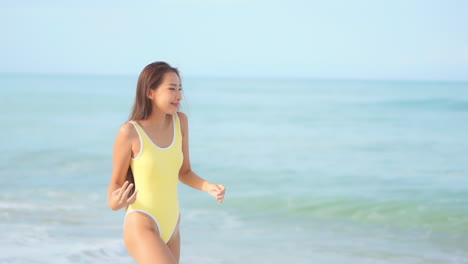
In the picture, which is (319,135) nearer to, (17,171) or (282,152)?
(282,152)

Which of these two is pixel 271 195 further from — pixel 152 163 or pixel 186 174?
pixel 152 163

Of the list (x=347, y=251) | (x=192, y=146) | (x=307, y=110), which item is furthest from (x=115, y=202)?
(x=307, y=110)

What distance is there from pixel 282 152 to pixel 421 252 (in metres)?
8.37

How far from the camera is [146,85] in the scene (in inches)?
115

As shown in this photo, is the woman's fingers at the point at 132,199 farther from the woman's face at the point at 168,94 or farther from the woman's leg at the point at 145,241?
the woman's face at the point at 168,94

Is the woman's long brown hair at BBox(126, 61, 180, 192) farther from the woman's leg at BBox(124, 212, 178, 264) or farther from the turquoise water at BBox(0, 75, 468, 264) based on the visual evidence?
the turquoise water at BBox(0, 75, 468, 264)

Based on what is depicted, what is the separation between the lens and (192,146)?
52.5 feet

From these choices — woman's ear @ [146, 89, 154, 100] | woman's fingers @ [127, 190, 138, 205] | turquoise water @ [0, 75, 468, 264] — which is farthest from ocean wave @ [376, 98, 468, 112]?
woman's fingers @ [127, 190, 138, 205]

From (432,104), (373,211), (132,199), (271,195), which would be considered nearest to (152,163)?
(132,199)

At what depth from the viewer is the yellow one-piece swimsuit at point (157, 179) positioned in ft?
9.50

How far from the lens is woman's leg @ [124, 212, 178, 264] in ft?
9.00

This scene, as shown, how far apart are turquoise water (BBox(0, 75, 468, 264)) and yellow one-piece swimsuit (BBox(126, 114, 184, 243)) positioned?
8.18ft

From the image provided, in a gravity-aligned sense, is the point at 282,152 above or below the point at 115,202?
below

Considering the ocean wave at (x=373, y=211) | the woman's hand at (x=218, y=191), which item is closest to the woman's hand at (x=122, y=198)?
the woman's hand at (x=218, y=191)
